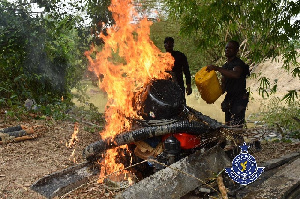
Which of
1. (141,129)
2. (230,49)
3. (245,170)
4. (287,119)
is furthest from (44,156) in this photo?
(287,119)

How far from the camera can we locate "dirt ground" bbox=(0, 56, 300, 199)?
3850 millimetres

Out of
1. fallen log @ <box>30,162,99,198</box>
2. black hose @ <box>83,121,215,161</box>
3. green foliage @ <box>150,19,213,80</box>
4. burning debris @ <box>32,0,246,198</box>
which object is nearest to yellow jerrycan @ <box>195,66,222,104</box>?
burning debris @ <box>32,0,246,198</box>

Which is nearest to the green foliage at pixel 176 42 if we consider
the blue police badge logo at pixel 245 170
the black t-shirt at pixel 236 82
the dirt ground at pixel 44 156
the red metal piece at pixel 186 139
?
the dirt ground at pixel 44 156

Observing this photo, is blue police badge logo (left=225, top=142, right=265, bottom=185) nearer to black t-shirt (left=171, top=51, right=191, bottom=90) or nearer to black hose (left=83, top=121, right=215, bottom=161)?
black hose (left=83, top=121, right=215, bottom=161)

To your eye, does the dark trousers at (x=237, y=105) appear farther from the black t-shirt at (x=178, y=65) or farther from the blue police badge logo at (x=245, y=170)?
the blue police badge logo at (x=245, y=170)

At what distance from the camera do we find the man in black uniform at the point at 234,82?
4.81 meters

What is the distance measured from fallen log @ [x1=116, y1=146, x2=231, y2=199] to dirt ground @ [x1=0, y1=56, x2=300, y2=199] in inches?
26.5

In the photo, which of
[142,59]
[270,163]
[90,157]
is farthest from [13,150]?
[270,163]

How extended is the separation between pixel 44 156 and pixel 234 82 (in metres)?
3.79

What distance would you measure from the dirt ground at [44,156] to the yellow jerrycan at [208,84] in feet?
5.18

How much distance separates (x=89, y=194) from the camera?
12.4ft

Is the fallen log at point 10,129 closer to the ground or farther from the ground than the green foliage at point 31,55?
closer to the ground

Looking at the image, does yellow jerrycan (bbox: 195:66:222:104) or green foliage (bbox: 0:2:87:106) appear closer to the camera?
yellow jerrycan (bbox: 195:66:222:104)

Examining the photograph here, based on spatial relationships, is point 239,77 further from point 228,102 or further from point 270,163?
point 270,163
